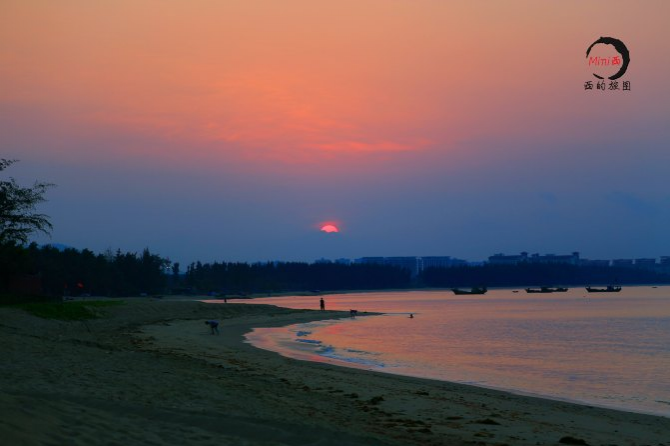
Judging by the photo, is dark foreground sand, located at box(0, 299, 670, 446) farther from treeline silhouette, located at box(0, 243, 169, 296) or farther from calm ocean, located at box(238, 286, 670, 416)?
treeline silhouette, located at box(0, 243, 169, 296)

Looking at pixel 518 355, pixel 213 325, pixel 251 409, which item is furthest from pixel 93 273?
pixel 251 409

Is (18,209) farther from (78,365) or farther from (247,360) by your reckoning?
(78,365)

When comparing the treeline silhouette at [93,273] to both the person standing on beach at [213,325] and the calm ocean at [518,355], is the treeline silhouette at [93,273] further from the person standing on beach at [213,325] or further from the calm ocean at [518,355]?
the calm ocean at [518,355]

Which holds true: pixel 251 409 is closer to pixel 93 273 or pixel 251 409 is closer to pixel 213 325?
pixel 213 325

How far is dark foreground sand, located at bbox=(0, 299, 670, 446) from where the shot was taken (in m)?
12.5

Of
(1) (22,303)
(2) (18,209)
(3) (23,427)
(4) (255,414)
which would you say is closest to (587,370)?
(4) (255,414)

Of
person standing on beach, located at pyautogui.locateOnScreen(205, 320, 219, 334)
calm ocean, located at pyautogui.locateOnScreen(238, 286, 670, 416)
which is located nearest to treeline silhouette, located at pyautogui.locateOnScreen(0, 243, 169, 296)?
person standing on beach, located at pyautogui.locateOnScreen(205, 320, 219, 334)

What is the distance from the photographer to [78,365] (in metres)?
20.3

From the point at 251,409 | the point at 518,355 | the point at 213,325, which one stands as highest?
the point at 251,409

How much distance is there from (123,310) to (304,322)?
22585 millimetres

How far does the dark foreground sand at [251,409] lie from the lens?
12.5m

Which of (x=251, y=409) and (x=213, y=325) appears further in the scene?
(x=213, y=325)

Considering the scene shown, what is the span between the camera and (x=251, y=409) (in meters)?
16.1

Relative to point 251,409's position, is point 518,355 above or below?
below
